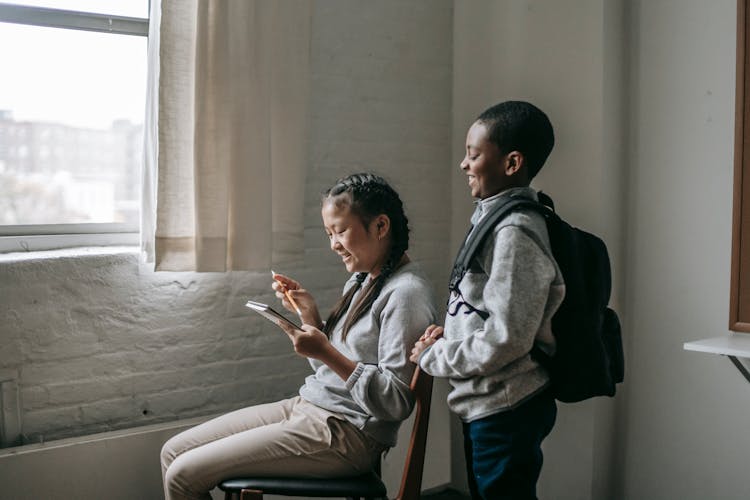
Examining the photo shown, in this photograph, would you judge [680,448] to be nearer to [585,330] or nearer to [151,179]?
[585,330]

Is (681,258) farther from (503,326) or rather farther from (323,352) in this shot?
(323,352)

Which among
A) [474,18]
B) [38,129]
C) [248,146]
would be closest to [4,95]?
[38,129]

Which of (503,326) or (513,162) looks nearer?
(503,326)

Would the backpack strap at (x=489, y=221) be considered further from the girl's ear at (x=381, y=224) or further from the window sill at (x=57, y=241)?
the window sill at (x=57, y=241)

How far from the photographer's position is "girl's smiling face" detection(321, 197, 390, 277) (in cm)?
201

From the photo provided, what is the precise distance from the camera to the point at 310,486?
6.06 feet

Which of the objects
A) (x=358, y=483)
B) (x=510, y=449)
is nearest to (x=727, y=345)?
(x=510, y=449)

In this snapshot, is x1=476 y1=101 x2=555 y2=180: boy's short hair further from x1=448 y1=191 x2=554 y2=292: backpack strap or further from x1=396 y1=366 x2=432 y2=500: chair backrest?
x1=396 y1=366 x2=432 y2=500: chair backrest

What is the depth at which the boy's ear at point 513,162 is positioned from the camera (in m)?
1.81

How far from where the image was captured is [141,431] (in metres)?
2.34

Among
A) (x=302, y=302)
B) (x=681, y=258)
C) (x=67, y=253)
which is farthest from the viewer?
(x=681, y=258)

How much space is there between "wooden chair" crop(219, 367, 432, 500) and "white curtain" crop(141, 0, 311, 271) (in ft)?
2.49

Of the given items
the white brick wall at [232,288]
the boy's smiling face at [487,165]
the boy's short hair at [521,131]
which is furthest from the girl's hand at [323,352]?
the white brick wall at [232,288]

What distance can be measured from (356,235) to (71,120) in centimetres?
104
